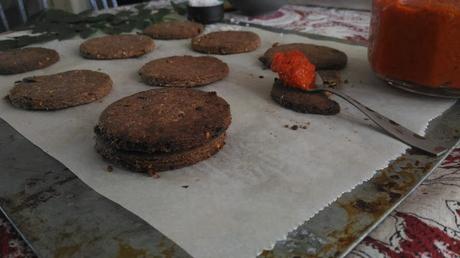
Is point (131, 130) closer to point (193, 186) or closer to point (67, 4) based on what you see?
point (193, 186)

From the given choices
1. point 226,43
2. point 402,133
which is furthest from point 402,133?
point 226,43

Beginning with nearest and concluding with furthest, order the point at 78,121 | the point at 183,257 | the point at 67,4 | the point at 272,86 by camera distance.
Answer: the point at 183,257
the point at 78,121
the point at 272,86
the point at 67,4

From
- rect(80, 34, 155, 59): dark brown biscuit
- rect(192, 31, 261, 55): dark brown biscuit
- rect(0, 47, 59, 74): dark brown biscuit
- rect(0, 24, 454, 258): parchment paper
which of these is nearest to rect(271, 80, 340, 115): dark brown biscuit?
rect(0, 24, 454, 258): parchment paper

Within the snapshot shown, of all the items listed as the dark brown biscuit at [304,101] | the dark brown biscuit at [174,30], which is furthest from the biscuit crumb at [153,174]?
the dark brown biscuit at [174,30]

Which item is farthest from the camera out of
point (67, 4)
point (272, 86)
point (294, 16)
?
point (67, 4)

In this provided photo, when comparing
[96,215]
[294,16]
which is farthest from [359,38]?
[96,215]

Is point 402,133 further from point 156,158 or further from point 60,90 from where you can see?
point 60,90

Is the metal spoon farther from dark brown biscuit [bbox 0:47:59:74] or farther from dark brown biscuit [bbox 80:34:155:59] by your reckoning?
dark brown biscuit [bbox 0:47:59:74]
